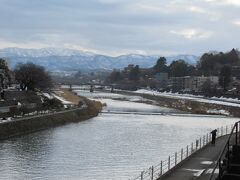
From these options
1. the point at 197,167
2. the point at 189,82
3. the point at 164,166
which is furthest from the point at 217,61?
the point at 197,167

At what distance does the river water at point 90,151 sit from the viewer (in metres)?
18.6

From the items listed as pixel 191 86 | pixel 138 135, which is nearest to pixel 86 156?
pixel 138 135

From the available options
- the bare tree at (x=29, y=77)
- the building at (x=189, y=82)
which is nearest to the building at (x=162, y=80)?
the building at (x=189, y=82)

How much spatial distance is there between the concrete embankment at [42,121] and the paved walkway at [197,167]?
47.1 feet

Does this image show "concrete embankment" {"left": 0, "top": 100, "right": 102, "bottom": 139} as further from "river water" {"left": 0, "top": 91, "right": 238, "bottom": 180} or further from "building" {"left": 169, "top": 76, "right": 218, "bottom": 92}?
"building" {"left": 169, "top": 76, "right": 218, "bottom": 92}

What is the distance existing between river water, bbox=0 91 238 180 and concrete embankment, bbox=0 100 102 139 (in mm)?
976

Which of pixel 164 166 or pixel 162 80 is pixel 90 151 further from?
pixel 162 80

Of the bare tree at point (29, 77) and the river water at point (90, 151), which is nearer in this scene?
the river water at point (90, 151)

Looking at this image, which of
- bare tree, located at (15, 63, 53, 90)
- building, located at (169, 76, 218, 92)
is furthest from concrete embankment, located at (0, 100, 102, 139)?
building, located at (169, 76, 218, 92)

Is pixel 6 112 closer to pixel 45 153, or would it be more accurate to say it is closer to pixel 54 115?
pixel 54 115

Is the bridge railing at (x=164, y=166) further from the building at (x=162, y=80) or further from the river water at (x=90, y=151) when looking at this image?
the building at (x=162, y=80)

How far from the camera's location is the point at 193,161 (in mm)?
17797

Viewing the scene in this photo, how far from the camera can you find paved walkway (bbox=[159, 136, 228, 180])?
14250 mm

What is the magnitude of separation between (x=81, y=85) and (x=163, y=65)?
29.8 m
